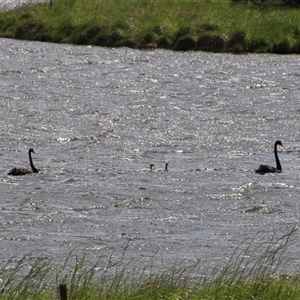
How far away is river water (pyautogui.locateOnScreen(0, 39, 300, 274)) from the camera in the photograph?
50.1ft

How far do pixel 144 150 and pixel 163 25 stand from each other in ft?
61.3

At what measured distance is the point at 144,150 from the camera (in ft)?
76.4

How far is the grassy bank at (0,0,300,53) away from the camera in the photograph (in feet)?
131

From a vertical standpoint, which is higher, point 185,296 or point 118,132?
point 185,296

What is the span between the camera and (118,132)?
25.5 metres

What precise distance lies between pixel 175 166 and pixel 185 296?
36.5 feet

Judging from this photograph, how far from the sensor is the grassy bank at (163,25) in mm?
39969

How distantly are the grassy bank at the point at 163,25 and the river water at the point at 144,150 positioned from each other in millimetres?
1238

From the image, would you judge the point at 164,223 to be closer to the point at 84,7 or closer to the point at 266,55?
the point at 266,55

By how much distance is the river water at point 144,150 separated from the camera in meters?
15.3

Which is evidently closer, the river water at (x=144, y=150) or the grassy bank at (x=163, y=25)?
the river water at (x=144, y=150)

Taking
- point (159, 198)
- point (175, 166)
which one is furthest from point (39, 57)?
point (159, 198)

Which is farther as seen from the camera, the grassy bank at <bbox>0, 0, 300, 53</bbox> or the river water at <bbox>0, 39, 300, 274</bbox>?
the grassy bank at <bbox>0, 0, 300, 53</bbox>

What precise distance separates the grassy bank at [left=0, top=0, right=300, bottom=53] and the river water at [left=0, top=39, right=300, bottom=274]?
4.06ft
